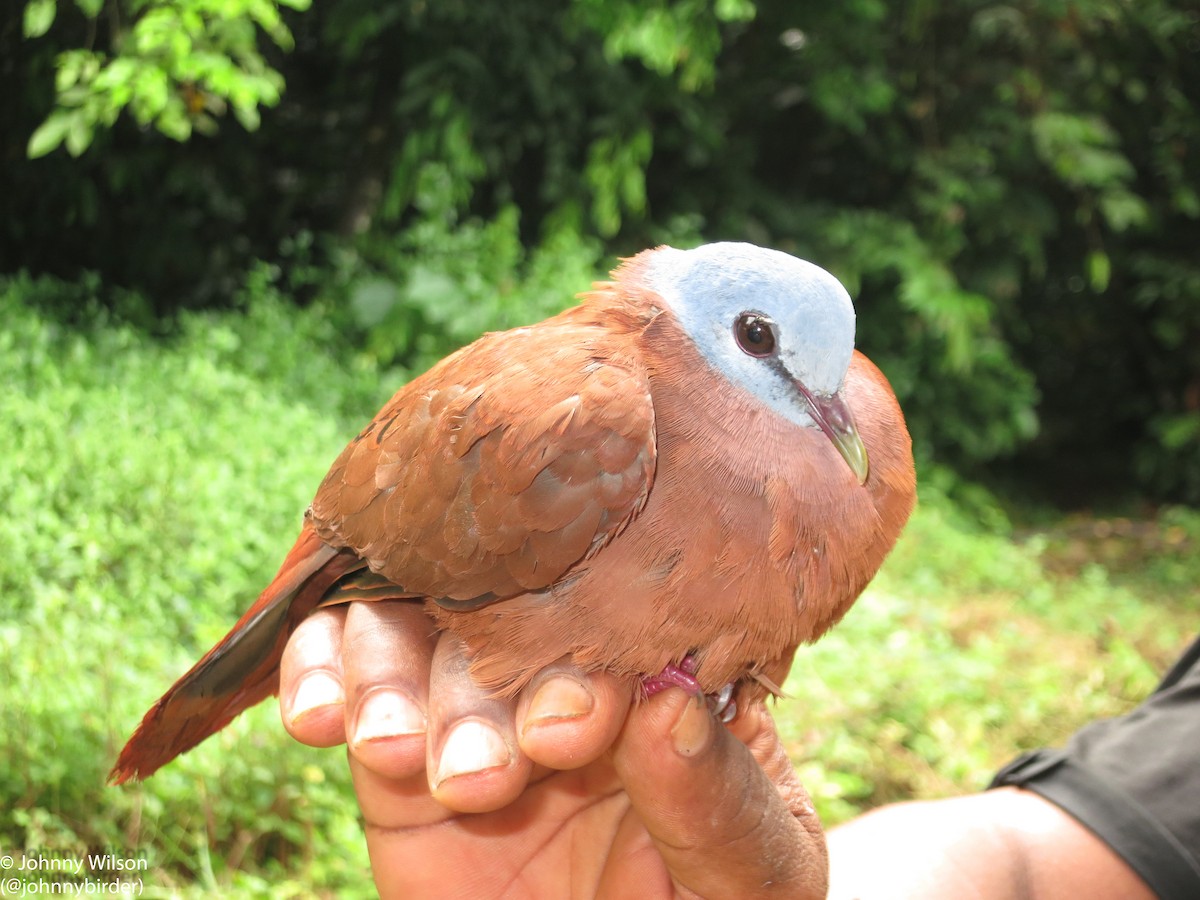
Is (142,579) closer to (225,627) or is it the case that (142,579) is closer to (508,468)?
(225,627)

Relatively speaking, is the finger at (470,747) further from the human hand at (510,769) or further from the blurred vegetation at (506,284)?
the blurred vegetation at (506,284)

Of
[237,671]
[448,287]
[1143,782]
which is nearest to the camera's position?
[237,671]

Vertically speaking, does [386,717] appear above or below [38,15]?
below

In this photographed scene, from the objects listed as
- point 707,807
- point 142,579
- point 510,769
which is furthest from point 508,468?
point 142,579

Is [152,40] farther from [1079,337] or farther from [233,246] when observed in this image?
[1079,337]

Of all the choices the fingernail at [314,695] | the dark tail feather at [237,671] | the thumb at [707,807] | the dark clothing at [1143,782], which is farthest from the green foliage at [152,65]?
the dark clothing at [1143,782]
